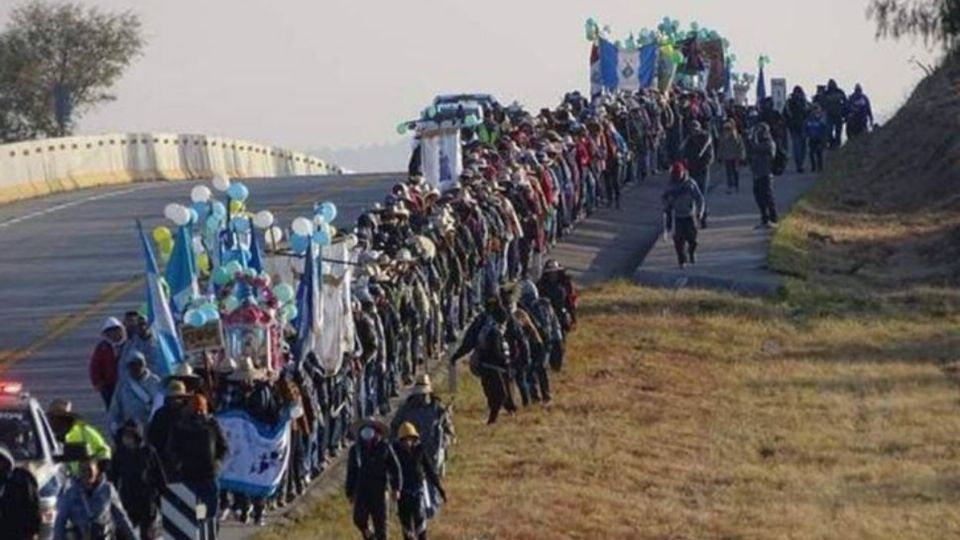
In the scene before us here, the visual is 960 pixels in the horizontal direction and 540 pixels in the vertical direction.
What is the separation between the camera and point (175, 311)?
3022 cm

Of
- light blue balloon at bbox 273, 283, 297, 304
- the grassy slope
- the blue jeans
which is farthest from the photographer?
the blue jeans

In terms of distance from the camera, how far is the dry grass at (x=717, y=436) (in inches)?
1257

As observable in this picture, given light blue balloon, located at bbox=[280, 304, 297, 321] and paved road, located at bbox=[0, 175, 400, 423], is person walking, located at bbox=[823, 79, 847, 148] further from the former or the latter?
light blue balloon, located at bbox=[280, 304, 297, 321]

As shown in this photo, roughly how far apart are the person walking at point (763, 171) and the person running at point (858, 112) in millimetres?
13237

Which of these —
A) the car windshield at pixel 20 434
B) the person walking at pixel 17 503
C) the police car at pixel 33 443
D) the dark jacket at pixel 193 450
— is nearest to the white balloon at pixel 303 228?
the dark jacket at pixel 193 450

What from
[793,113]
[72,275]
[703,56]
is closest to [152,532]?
[72,275]

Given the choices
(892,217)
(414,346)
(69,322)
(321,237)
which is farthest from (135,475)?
(892,217)

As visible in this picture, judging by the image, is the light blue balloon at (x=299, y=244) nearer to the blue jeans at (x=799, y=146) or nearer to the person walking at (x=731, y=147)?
the person walking at (x=731, y=147)

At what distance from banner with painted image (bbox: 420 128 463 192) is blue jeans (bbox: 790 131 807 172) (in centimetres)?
2131

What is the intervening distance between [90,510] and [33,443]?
154 centimetres

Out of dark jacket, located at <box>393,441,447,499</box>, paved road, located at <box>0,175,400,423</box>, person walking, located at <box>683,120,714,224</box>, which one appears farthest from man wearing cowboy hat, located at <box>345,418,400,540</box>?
person walking, located at <box>683,120,714,224</box>

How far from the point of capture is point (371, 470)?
Answer: 90.4ft

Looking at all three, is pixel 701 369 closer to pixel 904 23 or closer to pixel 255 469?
pixel 255 469

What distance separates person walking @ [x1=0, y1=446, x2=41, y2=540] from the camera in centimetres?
2377
